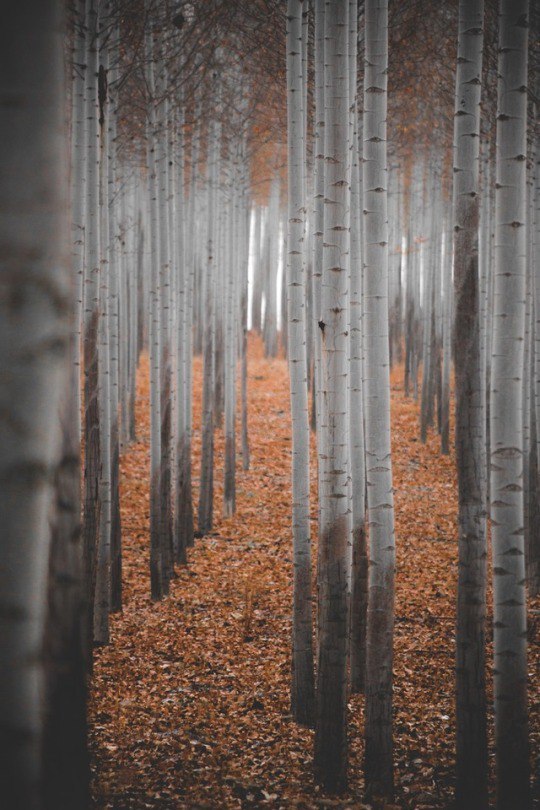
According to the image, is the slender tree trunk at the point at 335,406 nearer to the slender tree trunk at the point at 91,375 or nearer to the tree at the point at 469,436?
the tree at the point at 469,436

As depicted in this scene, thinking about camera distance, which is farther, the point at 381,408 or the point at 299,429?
the point at 299,429

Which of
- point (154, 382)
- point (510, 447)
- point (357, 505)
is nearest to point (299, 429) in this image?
point (357, 505)

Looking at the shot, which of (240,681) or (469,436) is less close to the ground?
(469,436)

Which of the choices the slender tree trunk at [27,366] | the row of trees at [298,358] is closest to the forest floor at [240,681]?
the row of trees at [298,358]

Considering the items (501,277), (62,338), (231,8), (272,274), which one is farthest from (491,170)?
(272,274)

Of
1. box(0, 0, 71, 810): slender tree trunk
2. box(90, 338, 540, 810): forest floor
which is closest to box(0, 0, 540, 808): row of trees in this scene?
box(0, 0, 71, 810): slender tree trunk

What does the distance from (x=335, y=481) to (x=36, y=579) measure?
290 cm

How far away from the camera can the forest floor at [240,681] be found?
3920 mm

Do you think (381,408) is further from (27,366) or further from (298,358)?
(27,366)

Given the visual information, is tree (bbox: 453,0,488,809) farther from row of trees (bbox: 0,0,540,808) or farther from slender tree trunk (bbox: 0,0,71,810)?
slender tree trunk (bbox: 0,0,71,810)

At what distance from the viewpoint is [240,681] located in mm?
5512

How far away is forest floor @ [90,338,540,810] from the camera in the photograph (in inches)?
154

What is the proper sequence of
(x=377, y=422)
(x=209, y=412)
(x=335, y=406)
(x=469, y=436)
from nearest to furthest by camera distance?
(x=469, y=436)
(x=377, y=422)
(x=335, y=406)
(x=209, y=412)

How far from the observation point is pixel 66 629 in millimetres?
1251
